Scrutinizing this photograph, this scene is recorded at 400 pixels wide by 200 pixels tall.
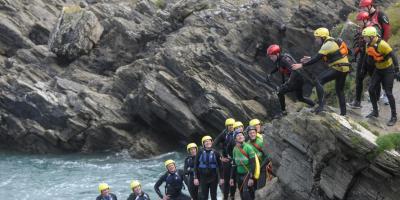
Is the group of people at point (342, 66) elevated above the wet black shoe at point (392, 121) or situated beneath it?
elevated above

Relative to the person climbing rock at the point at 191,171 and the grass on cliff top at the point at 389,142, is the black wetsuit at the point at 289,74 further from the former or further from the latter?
the person climbing rock at the point at 191,171

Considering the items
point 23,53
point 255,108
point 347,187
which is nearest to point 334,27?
point 255,108

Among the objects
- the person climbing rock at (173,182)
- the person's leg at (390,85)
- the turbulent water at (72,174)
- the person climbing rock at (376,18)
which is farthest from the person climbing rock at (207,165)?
the turbulent water at (72,174)

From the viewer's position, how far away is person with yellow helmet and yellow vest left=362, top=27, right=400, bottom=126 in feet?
51.5

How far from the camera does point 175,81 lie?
38.9 metres

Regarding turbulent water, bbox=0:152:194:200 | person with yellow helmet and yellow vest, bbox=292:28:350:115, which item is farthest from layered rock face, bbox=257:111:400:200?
turbulent water, bbox=0:152:194:200

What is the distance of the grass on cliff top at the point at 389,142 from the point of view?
14.0 m

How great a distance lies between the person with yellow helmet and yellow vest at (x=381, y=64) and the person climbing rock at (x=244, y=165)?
3.87 meters

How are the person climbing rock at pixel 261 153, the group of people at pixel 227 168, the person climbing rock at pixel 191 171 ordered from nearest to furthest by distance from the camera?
the group of people at pixel 227 168 → the person climbing rock at pixel 261 153 → the person climbing rock at pixel 191 171

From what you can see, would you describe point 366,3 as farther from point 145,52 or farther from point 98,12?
point 98,12

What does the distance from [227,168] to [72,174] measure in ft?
61.3

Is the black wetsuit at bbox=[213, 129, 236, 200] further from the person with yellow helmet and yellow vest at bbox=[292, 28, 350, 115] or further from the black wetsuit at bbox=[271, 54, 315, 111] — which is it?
the person with yellow helmet and yellow vest at bbox=[292, 28, 350, 115]

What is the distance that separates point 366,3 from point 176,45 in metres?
24.8

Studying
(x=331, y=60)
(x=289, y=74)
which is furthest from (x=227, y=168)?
(x=331, y=60)
